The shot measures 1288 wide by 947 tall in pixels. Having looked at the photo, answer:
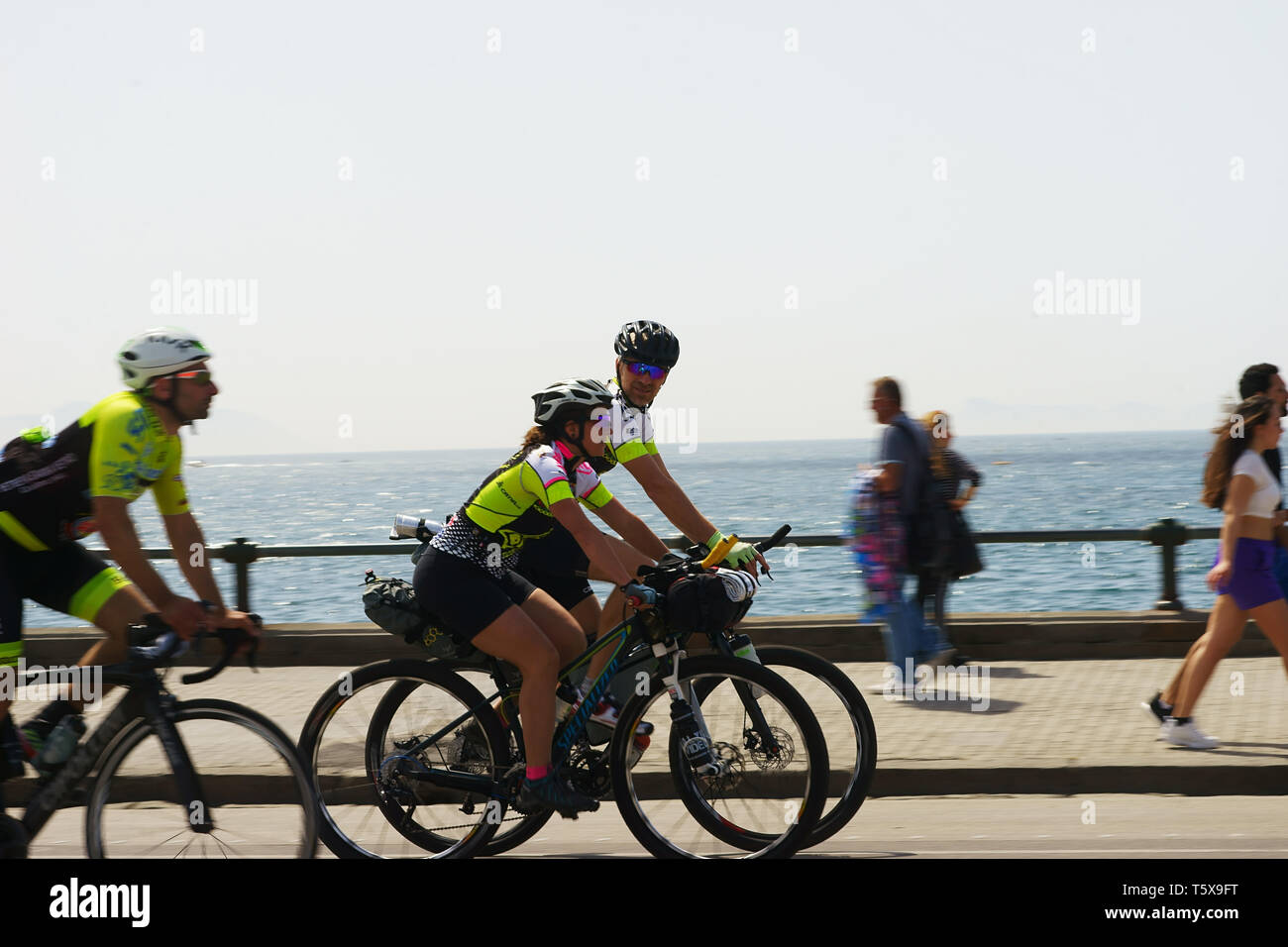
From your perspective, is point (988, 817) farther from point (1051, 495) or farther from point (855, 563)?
point (1051, 495)

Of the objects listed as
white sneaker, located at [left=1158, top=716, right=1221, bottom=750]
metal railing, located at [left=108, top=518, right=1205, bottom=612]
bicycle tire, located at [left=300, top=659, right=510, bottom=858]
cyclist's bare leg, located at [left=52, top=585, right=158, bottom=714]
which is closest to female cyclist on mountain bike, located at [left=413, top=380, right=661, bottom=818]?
bicycle tire, located at [left=300, top=659, right=510, bottom=858]

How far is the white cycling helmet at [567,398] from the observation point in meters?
5.48

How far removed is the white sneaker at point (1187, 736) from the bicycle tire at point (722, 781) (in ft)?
8.92

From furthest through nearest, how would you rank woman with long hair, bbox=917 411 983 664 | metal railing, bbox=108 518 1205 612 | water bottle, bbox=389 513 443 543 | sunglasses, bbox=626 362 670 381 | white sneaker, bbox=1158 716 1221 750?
1. metal railing, bbox=108 518 1205 612
2. woman with long hair, bbox=917 411 983 664
3. white sneaker, bbox=1158 716 1221 750
4. water bottle, bbox=389 513 443 543
5. sunglasses, bbox=626 362 670 381

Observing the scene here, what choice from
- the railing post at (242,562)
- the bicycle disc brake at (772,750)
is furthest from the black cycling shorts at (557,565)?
the railing post at (242,562)

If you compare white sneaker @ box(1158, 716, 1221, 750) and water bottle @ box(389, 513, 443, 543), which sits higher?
water bottle @ box(389, 513, 443, 543)

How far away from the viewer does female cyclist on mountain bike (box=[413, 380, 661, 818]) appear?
530 cm

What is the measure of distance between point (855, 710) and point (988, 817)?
48.1 inches

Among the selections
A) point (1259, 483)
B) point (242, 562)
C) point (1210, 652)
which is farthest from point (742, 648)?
point (242, 562)

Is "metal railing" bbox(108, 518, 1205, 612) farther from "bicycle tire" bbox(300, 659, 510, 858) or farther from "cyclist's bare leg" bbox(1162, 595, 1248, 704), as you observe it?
"bicycle tire" bbox(300, 659, 510, 858)

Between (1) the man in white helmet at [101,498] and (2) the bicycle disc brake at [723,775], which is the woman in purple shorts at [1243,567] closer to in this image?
(2) the bicycle disc brake at [723,775]

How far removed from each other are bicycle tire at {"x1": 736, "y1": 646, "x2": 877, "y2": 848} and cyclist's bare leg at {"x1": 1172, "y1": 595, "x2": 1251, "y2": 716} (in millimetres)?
2464

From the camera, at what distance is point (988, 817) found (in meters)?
6.16

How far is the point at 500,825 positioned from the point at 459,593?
978 mm
